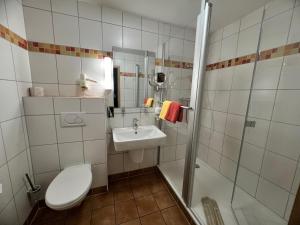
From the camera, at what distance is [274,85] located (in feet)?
4.12

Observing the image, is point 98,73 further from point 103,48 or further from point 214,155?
point 214,155

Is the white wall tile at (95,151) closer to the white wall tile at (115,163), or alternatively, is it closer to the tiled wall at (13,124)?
the white wall tile at (115,163)

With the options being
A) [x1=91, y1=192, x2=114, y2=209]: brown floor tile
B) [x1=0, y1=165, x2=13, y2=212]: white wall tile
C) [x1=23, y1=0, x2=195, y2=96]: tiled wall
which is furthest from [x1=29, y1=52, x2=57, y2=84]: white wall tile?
[x1=91, y1=192, x2=114, y2=209]: brown floor tile

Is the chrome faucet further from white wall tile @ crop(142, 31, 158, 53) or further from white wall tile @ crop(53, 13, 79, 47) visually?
white wall tile @ crop(53, 13, 79, 47)

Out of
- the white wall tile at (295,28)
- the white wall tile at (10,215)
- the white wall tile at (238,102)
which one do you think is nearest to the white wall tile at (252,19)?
the white wall tile at (295,28)

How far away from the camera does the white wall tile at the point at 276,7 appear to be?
114 cm

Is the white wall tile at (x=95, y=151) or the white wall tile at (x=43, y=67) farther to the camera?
the white wall tile at (x=95, y=151)

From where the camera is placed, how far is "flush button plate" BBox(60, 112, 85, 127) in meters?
1.35

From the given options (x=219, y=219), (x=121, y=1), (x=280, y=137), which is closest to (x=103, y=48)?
(x=121, y=1)

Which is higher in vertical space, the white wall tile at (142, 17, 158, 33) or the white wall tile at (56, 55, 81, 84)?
the white wall tile at (142, 17, 158, 33)

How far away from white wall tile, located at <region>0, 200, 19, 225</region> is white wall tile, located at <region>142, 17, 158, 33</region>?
216 cm

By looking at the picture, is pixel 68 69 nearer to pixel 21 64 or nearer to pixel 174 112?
pixel 21 64

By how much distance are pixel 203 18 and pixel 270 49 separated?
0.80 meters

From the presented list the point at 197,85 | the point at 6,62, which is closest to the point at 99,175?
the point at 6,62
